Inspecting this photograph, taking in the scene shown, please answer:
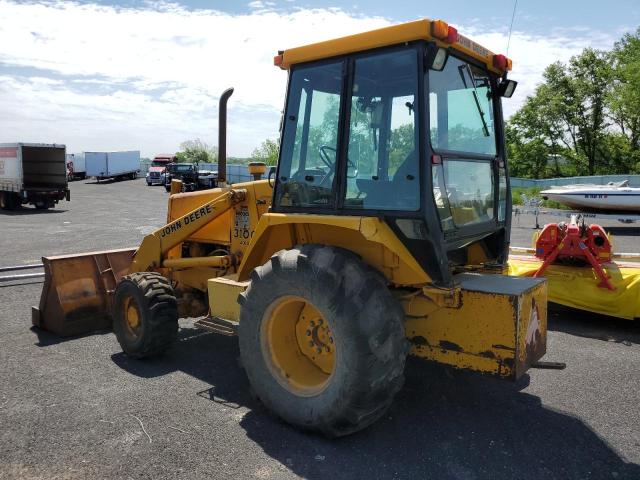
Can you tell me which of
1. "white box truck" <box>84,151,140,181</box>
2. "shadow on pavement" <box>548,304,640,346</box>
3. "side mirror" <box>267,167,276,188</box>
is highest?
"white box truck" <box>84,151,140,181</box>

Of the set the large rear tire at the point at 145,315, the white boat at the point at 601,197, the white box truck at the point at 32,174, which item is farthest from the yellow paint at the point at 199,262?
the white box truck at the point at 32,174

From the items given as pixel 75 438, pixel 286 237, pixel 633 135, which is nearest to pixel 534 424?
pixel 286 237

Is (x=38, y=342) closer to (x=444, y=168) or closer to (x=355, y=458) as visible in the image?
(x=355, y=458)

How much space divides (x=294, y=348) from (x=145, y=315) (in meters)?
1.69

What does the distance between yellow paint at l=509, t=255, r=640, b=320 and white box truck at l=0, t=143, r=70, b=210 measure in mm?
21605

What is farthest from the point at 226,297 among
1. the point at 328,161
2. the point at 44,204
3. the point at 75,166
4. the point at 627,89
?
the point at 75,166

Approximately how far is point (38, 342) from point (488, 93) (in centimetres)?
503

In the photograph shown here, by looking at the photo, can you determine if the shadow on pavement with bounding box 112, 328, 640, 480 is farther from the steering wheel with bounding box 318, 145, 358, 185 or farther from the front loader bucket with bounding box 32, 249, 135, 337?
the front loader bucket with bounding box 32, 249, 135, 337

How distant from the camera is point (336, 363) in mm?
3418

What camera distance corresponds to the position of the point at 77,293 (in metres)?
5.94

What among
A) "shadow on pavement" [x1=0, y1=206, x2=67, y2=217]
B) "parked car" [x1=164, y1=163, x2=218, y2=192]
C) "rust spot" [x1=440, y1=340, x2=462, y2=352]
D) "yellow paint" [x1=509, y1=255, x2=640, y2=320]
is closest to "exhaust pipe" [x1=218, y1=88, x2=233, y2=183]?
"rust spot" [x1=440, y1=340, x2=462, y2=352]

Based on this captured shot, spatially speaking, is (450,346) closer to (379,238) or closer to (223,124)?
(379,238)

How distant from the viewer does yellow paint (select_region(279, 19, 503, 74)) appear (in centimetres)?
337

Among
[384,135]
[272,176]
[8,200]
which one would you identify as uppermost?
[384,135]
